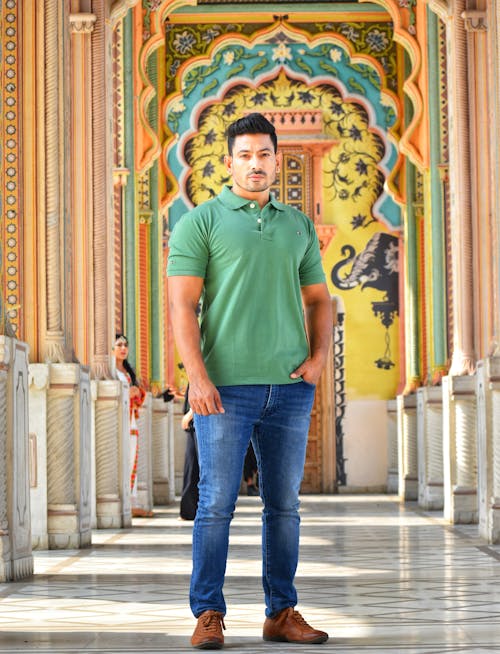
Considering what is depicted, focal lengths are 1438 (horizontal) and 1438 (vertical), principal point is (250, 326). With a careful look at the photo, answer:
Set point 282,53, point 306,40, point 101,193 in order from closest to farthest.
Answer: point 101,193 → point 306,40 → point 282,53

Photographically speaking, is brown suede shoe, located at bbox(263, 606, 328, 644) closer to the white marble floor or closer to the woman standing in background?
the white marble floor

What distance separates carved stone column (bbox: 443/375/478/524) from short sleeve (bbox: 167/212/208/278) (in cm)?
627

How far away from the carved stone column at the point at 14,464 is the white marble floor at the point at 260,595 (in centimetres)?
13

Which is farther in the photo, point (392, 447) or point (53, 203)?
point (392, 447)

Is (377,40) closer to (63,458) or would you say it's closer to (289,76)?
(289,76)

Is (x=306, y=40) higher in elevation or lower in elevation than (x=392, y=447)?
higher

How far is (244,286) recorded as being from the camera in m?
3.89

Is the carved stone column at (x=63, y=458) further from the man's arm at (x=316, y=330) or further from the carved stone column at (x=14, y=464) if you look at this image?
the man's arm at (x=316, y=330)

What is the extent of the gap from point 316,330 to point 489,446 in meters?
4.54

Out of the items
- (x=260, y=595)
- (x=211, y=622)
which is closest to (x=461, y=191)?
(x=260, y=595)

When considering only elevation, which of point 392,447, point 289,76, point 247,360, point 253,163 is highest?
point 289,76

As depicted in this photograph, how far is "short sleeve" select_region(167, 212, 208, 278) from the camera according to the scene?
12.8 feet

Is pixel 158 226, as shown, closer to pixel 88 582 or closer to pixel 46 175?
pixel 46 175

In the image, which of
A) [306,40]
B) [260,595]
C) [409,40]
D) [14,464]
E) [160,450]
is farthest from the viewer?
[306,40]
